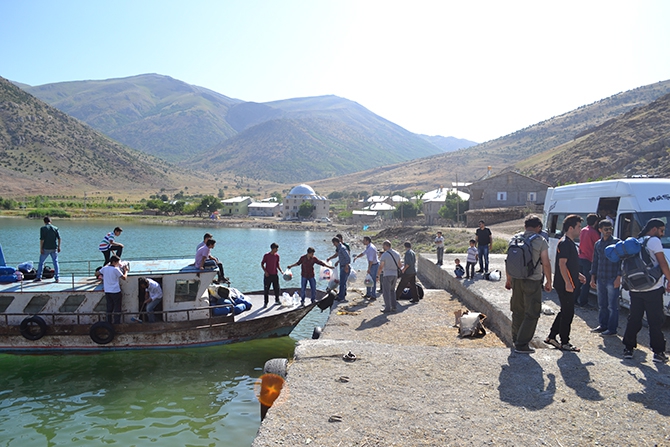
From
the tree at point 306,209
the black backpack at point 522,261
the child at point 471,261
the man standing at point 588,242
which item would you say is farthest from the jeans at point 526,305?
the tree at point 306,209

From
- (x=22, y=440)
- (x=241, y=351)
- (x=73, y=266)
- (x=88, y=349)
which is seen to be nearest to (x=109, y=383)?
(x=88, y=349)

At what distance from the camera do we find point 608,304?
9.72m

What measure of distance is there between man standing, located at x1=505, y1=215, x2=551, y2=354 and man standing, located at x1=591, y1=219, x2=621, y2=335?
202 cm

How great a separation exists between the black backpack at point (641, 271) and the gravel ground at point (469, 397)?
3.93 feet

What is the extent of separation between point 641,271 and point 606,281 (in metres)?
1.76

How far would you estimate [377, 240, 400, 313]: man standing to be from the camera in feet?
43.4

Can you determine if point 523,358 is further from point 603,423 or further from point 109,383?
point 109,383

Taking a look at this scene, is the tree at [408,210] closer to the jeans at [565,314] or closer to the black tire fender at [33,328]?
the black tire fender at [33,328]

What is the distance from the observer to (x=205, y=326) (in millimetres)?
13031

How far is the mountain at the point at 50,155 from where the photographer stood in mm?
122606

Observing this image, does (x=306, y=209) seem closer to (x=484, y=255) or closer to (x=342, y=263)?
(x=484, y=255)

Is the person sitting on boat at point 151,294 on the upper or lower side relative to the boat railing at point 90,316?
upper

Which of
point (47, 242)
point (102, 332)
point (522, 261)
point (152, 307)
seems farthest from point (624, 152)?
point (47, 242)

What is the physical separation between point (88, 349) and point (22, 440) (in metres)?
4.12
